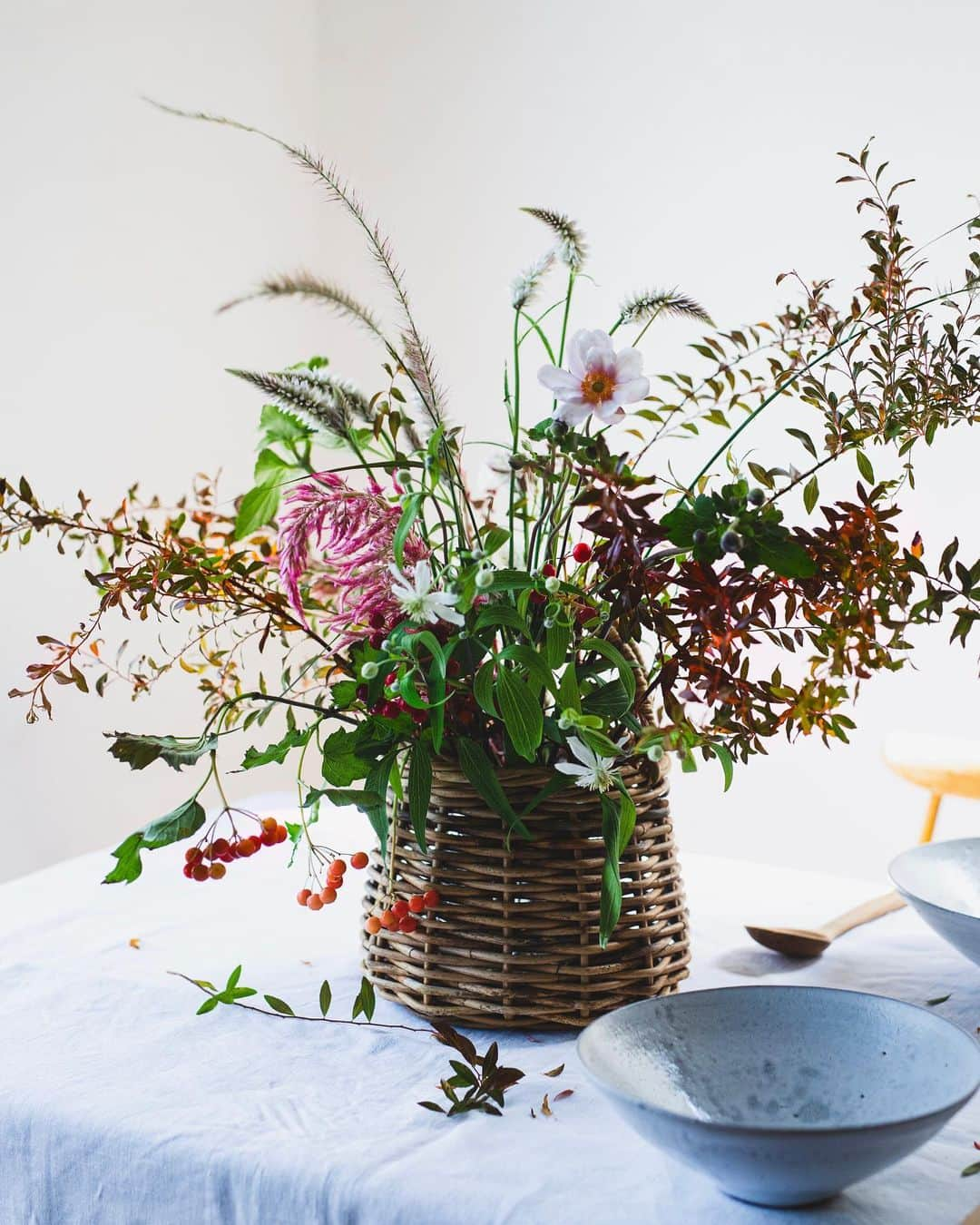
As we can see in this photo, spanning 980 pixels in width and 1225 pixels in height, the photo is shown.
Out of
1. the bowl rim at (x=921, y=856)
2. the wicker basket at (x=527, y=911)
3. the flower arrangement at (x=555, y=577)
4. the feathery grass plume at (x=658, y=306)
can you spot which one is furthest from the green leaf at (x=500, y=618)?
the bowl rim at (x=921, y=856)

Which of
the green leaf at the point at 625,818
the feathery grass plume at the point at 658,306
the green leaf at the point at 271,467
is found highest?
the feathery grass plume at the point at 658,306

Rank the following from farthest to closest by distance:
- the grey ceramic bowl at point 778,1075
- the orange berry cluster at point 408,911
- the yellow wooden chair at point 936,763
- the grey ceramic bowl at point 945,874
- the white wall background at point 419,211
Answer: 1. the white wall background at point 419,211
2. the yellow wooden chair at point 936,763
3. the grey ceramic bowl at point 945,874
4. the orange berry cluster at point 408,911
5. the grey ceramic bowl at point 778,1075

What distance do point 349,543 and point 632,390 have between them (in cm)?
20

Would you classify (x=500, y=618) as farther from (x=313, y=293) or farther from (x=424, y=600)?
(x=313, y=293)

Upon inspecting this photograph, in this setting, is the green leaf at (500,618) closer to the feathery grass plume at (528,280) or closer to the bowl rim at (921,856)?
the feathery grass plume at (528,280)

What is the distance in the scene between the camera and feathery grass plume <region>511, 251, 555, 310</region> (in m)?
0.77

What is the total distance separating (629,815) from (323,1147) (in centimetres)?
26

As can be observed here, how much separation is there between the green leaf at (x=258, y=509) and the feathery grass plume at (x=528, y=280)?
A: 0.64ft

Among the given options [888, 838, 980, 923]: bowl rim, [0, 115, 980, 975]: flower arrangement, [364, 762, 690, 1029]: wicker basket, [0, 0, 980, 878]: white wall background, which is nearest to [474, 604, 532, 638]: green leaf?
[0, 115, 980, 975]: flower arrangement

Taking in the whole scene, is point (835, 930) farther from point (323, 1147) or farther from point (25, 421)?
point (25, 421)

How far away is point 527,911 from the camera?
0.78 m

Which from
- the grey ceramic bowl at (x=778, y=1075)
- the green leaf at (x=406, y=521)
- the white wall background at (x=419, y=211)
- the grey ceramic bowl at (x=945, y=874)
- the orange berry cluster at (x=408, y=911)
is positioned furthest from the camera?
the white wall background at (x=419, y=211)

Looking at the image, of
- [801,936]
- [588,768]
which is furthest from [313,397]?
[801,936]

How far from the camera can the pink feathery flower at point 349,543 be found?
0.76 m
